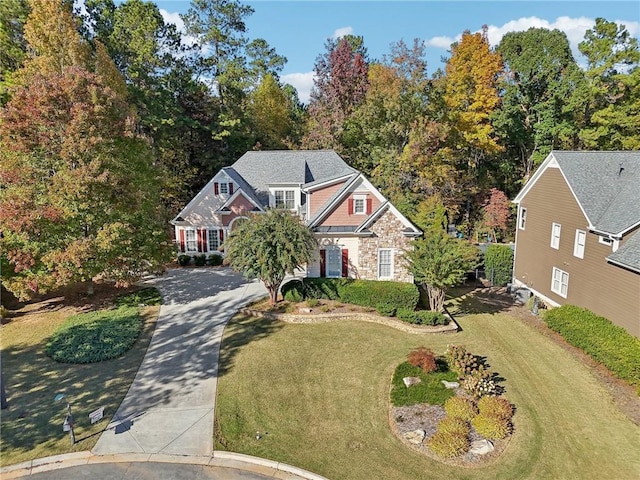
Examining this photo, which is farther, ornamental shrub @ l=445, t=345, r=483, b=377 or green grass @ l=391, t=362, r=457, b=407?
ornamental shrub @ l=445, t=345, r=483, b=377

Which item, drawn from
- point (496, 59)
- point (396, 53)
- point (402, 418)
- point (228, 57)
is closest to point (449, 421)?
point (402, 418)

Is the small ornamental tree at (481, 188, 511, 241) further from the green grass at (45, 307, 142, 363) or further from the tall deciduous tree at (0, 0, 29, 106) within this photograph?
the tall deciduous tree at (0, 0, 29, 106)

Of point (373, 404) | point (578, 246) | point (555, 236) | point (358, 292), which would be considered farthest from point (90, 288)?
point (578, 246)

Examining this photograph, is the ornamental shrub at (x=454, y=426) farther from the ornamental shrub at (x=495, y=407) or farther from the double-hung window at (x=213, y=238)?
the double-hung window at (x=213, y=238)

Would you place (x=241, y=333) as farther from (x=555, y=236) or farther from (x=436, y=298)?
(x=555, y=236)

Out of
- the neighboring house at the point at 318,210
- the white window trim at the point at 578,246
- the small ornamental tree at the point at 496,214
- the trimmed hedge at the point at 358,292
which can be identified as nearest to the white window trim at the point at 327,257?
the neighboring house at the point at 318,210

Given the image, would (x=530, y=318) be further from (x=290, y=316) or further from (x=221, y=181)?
(x=221, y=181)

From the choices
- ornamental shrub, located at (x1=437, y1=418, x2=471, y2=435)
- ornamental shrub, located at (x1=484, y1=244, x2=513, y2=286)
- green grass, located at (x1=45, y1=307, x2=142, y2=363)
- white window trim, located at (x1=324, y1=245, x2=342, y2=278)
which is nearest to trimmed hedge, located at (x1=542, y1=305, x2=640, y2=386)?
ornamental shrub, located at (x1=484, y1=244, x2=513, y2=286)

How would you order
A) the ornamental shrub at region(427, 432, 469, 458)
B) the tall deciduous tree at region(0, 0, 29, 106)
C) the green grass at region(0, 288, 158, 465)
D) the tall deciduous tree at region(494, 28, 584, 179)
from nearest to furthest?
1. the ornamental shrub at region(427, 432, 469, 458)
2. the green grass at region(0, 288, 158, 465)
3. the tall deciduous tree at region(0, 0, 29, 106)
4. the tall deciduous tree at region(494, 28, 584, 179)
